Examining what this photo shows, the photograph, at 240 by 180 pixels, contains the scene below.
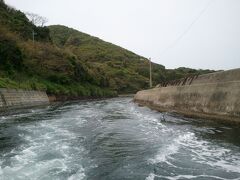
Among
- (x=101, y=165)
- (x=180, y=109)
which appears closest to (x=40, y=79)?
(x=180, y=109)

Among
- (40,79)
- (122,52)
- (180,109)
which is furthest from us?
(122,52)

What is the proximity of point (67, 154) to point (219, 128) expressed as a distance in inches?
285

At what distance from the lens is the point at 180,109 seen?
893 inches

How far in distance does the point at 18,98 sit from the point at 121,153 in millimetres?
24229

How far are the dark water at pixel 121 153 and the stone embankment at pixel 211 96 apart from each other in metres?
1.19

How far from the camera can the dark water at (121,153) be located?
730 centimetres

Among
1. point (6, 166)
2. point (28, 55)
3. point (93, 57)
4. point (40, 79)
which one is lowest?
point (6, 166)

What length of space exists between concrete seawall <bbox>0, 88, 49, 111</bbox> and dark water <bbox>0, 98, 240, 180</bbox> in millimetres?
13223

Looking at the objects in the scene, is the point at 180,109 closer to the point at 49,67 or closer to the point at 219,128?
the point at 219,128

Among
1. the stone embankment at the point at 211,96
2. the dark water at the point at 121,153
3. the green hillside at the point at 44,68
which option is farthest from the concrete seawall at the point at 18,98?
the stone embankment at the point at 211,96

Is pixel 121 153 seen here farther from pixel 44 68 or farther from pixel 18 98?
pixel 44 68

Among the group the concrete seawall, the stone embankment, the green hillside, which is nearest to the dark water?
the stone embankment

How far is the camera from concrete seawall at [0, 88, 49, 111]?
26.4 m

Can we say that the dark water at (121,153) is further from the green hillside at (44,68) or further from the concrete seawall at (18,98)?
the green hillside at (44,68)
